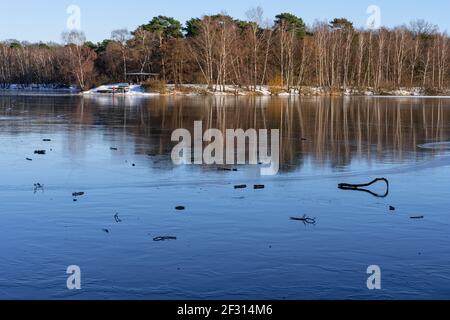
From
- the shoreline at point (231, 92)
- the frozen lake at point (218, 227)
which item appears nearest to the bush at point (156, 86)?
the shoreline at point (231, 92)

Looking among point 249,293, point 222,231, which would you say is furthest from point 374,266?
point 222,231

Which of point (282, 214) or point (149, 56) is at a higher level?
point (149, 56)

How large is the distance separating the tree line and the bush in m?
3.31

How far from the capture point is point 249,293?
31.9 ft

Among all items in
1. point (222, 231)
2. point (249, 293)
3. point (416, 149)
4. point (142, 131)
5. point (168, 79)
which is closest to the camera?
point (249, 293)

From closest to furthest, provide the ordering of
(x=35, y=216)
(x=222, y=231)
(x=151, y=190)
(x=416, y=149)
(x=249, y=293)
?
1. (x=249, y=293)
2. (x=222, y=231)
3. (x=35, y=216)
4. (x=151, y=190)
5. (x=416, y=149)

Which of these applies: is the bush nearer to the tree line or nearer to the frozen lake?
the tree line

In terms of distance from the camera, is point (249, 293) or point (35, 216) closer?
point (249, 293)

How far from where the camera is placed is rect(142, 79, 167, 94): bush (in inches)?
4235

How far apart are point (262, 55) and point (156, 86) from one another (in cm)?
2163

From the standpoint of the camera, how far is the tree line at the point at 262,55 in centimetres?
11281
